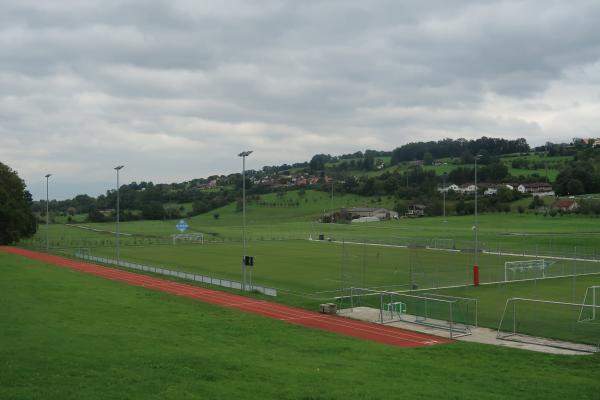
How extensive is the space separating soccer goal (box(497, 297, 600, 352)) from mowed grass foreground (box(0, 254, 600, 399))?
3329mm

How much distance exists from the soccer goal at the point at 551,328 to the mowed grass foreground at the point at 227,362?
333 centimetres

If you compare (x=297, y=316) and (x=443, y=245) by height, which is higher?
(x=443, y=245)

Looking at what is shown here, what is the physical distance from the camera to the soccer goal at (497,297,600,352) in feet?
80.4

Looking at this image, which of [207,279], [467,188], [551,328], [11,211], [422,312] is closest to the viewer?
[551,328]

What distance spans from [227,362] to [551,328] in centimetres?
1699

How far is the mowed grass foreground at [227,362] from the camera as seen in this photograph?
13555 mm

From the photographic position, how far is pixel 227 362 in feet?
54.0

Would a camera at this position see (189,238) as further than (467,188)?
No

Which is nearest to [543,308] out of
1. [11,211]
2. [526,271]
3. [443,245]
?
[526,271]

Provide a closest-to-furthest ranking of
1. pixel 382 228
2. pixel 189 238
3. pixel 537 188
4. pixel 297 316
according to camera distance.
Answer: pixel 297 316 < pixel 189 238 < pixel 382 228 < pixel 537 188

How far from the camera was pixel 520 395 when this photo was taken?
14.8 metres

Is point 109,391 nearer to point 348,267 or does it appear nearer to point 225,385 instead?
point 225,385

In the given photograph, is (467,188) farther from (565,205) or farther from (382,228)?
(382,228)

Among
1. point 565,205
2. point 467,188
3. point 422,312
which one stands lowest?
point 422,312
